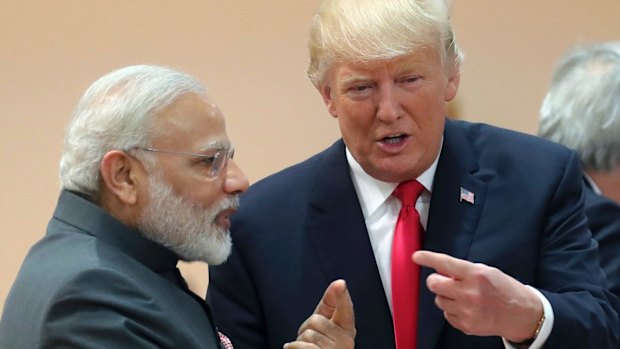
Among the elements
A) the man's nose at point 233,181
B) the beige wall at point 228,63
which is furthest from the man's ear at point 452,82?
the beige wall at point 228,63

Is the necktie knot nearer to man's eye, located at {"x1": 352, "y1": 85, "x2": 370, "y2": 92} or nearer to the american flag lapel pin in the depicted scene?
the american flag lapel pin

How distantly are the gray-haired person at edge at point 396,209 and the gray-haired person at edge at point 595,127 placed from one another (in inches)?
13.3

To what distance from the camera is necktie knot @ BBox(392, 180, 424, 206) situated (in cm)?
221

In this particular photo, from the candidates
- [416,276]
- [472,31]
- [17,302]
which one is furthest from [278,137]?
[17,302]

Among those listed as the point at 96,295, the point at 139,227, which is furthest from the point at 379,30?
the point at 96,295

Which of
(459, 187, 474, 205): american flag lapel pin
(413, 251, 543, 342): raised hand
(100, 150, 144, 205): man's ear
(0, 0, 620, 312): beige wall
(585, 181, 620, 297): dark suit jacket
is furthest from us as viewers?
(0, 0, 620, 312): beige wall

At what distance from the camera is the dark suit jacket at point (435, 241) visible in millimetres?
2135

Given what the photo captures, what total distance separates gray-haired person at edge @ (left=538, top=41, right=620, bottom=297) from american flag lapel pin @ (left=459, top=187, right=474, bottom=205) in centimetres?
44

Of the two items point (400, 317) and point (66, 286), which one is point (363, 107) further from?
point (66, 286)

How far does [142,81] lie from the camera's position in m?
1.99

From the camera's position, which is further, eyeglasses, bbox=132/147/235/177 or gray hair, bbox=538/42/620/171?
gray hair, bbox=538/42/620/171

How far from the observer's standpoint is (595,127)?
2.59 m

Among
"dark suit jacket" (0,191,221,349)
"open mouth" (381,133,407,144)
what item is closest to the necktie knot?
"open mouth" (381,133,407,144)

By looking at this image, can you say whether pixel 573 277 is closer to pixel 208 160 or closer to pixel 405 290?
pixel 405 290
